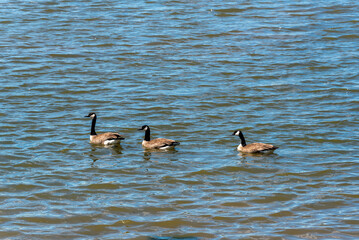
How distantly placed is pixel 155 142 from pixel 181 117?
2.44 metres

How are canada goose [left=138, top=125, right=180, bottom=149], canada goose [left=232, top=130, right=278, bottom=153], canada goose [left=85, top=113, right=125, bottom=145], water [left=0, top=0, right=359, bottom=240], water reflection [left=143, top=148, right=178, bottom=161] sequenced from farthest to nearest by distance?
canada goose [left=85, top=113, right=125, bottom=145]
canada goose [left=138, top=125, right=180, bottom=149]
water reflection [left=143, top=148, right=178, bottom=161]
canada goose [left=232, top=130, right=278, bottom=153]
water [left=0, top=0, right=359, bottom=240]

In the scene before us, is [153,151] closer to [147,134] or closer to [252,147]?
[147,134]

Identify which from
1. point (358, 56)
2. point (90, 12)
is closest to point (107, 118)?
point (358, 56)

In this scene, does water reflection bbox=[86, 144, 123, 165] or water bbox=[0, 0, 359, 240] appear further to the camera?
water reflection bbox=[86, 144, 123, 165]

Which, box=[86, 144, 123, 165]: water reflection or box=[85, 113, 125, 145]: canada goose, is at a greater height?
box=[85, 113, 125, 145]: canada goose

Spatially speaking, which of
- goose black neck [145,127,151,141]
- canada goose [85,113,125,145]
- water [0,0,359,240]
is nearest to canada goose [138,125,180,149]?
goose black neck [145,127,151,141]

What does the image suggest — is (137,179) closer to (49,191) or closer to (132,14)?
(49,191)

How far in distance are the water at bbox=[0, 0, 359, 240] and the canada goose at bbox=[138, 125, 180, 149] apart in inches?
11.3

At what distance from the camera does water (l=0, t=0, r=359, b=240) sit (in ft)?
45.1

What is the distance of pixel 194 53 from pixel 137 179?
1232 centimetres

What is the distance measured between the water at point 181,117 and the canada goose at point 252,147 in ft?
1.03

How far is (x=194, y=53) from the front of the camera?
2752cm

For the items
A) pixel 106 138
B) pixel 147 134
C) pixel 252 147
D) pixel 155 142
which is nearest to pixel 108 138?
pixel 106 138

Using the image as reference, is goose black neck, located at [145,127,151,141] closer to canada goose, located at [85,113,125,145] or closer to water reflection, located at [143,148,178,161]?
water reflection, located at [143,148,178,161]
